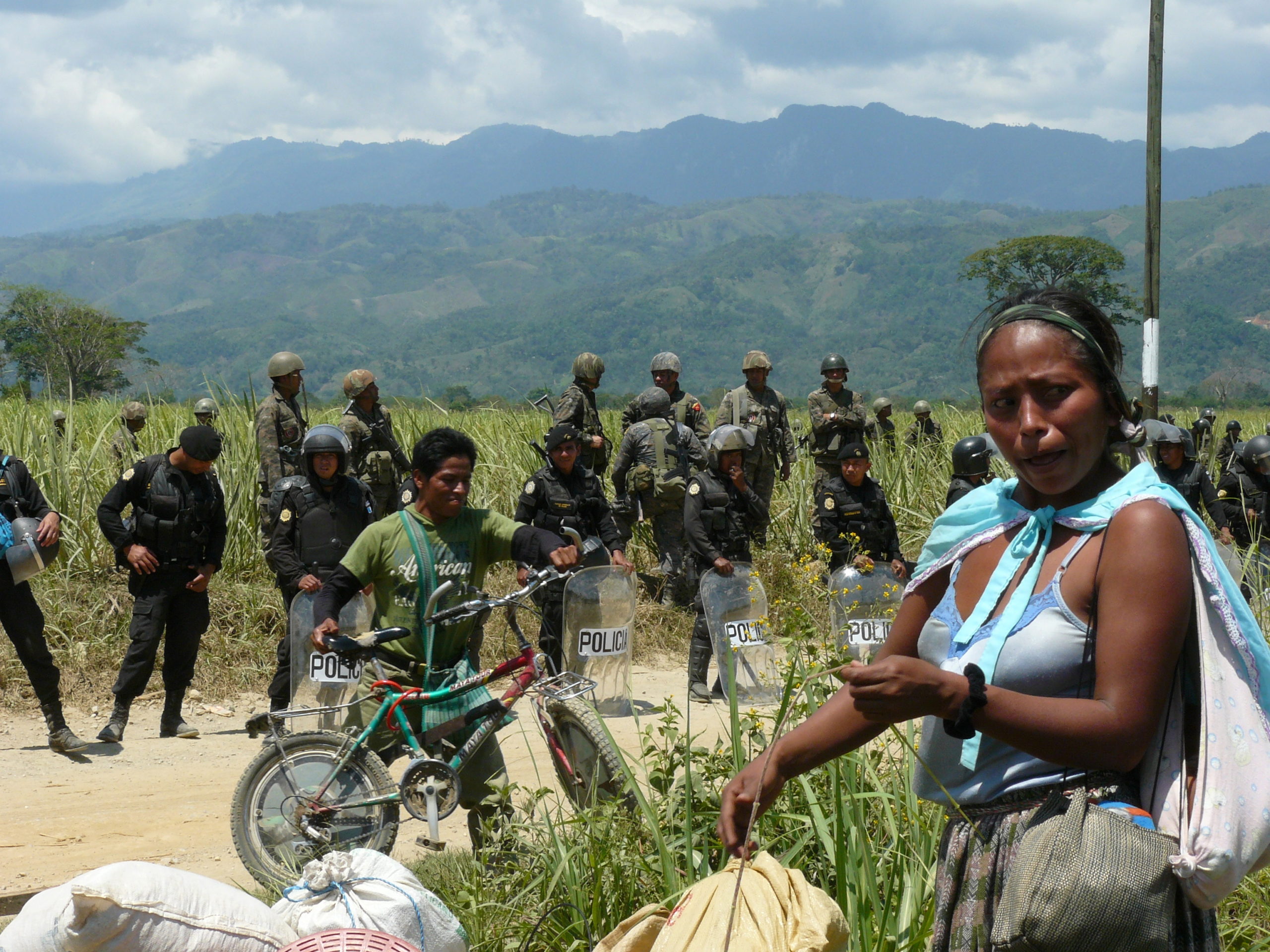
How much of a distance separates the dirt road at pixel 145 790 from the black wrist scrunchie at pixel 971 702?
9.29ft

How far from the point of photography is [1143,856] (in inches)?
57.7

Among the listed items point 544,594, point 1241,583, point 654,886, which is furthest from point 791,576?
point 654,886

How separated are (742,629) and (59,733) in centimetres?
393

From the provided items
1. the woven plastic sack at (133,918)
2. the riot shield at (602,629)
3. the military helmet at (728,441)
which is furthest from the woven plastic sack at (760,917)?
the military helmet at (728,441)

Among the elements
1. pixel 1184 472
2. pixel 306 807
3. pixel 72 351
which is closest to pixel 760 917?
pixel 306 807

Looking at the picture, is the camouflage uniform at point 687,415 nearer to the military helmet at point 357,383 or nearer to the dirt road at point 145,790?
the military helmet at point 357,383

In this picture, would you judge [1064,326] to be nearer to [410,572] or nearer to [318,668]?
[410,572]

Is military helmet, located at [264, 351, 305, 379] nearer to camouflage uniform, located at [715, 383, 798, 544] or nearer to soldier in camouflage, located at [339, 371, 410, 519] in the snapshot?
soldier in camouflage, located at [339, 371, 410, 519]

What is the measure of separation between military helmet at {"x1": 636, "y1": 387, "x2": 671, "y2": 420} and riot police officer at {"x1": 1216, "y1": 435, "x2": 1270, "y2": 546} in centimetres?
434

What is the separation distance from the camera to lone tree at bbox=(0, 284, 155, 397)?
44.2 ft

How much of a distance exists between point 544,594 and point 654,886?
459cm

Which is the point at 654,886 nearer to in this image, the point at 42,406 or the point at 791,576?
the point at 791,576

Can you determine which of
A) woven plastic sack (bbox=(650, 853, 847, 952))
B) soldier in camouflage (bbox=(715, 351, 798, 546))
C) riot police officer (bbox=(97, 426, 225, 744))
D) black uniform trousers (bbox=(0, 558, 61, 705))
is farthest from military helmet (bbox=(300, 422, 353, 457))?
woven plastic sack (bbox=(650, 853, 847, 952))

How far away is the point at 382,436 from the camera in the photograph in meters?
9.56
